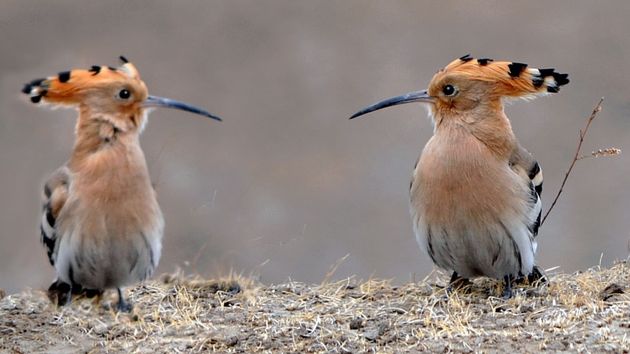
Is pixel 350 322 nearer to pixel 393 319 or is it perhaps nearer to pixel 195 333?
pixel 393 319

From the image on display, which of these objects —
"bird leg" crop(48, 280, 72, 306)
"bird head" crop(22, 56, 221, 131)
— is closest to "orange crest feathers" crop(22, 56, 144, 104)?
"bird head" crop(22, 56, 221, 131)

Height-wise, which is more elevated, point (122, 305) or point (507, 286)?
point (122, 305)

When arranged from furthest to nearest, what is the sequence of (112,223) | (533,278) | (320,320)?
(533,278)
(320,320)
(112,223)

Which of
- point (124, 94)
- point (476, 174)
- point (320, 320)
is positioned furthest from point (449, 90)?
point (124, 94)

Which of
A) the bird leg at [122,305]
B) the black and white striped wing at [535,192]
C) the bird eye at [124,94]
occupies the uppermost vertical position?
the bird eye at [124,94]

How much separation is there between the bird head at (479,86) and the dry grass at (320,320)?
0.79 meters

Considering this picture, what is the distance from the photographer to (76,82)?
16.5 ft

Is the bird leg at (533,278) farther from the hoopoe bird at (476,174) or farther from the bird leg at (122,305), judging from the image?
the bird leg at (122,305)

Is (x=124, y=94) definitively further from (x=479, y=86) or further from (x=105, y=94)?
(x=479, y=86)

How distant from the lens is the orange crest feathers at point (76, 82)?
500 centimetres

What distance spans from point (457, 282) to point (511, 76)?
949mm

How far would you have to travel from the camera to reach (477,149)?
5719 millimetres

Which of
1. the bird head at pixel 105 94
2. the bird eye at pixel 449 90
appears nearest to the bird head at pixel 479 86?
the bird eye at pixel 449 90

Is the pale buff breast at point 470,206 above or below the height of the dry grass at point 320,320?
above
